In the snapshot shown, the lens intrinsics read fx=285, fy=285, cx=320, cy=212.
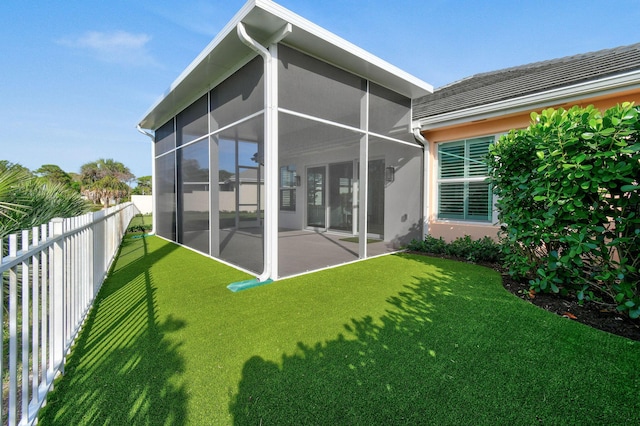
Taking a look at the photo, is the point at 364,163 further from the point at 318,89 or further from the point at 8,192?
the point at 8,192

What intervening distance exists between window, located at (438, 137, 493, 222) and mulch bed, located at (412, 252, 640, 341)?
2.57 meters

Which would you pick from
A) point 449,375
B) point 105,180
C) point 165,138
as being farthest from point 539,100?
point 105,180

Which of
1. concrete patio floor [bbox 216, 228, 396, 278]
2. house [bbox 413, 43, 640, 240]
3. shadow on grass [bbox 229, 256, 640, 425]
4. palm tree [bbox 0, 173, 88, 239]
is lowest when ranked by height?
shadow on grass [bbox 229, 256, 640, 425]

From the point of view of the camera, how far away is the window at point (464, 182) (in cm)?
609

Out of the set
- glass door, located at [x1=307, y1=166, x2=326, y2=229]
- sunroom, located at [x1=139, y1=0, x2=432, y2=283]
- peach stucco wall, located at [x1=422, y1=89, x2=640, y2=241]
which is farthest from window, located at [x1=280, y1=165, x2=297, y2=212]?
peach stucco wall, located at [x1=422, y1=89, x2=640, y2=241]

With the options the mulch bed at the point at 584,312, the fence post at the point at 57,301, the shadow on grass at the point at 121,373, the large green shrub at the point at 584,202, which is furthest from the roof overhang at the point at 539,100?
the fence post at the point at 57,301

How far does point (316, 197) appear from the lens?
30.0 feet

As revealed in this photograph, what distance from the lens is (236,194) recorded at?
5621mm

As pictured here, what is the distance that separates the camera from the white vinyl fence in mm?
1406

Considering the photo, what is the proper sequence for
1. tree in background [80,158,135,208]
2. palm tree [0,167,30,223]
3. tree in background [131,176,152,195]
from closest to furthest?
1. palm tree [0,167,30,223]
2. tree in background [80,158,135,208]
3. tree in background [131,176,152,195]

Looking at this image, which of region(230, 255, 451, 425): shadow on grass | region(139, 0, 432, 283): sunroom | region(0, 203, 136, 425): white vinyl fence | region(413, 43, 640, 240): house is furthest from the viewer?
region(413, 43, 640, 240): house

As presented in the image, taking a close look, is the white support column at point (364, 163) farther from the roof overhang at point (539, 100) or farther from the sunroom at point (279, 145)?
the roof overhang at point (539, 100)

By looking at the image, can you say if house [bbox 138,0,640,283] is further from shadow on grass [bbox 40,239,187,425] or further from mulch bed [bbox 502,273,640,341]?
mulch bed [bbox 502,273,640,341]

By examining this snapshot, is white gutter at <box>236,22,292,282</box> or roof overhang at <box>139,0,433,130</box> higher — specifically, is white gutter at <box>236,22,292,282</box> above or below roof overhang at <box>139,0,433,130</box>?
below
